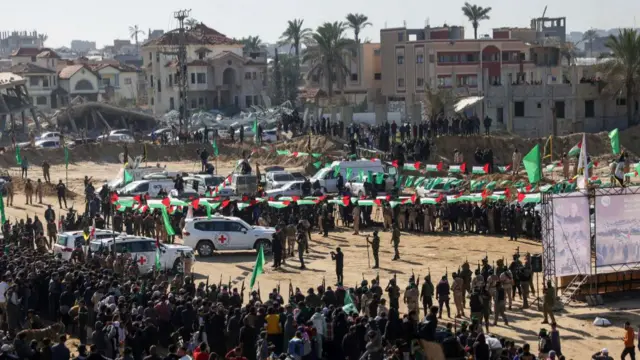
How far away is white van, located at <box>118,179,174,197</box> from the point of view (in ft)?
145

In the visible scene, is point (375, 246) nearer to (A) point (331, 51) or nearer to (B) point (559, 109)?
(B) point (559, 109)

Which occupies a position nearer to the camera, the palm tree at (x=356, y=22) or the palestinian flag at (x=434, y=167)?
the palestinian flag at (x=434, y=167)

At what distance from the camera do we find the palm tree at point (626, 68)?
61688 mm

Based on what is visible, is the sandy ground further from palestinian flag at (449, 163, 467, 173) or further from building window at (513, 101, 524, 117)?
building window at (513, 101, 524, 117)

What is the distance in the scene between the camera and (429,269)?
32.0 meters

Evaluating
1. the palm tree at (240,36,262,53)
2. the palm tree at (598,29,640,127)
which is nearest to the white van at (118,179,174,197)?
the palm tree at (598,29,640,127)

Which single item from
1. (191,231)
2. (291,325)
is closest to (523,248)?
(191,231)

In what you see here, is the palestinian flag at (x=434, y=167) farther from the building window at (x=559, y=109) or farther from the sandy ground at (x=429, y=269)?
the building window at (x=559, y=109)

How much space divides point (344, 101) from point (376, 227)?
4654 cm

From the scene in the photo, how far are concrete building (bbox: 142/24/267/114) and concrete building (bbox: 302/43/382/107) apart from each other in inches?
208

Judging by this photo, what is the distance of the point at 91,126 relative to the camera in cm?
8181

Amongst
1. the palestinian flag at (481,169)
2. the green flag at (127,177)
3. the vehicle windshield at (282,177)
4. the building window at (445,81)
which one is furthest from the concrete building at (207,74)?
the palestinian flag at (481,169)

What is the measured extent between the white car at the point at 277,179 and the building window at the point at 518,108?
20.1m

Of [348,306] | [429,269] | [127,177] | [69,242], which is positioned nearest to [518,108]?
[127,177]
